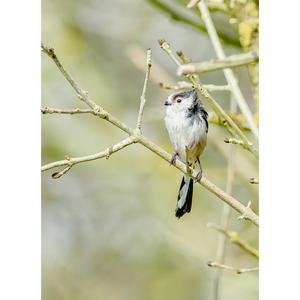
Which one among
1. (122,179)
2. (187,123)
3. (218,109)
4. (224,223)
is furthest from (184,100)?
(122,179)

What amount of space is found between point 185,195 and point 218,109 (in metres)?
0.33

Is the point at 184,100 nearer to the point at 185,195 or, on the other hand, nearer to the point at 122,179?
the point at 185,195

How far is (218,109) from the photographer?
1.67 m

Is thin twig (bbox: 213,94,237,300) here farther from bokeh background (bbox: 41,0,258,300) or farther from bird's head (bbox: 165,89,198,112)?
bird's head (bbox: 165,89,198,112)

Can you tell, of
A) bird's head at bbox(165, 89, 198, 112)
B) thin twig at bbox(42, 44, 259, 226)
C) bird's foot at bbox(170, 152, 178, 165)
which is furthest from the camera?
bird's head at bbox(165, 89, 198, 112)

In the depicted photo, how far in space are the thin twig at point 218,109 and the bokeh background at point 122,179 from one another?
7.2 inches

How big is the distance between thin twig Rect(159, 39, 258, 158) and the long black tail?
0.68ft

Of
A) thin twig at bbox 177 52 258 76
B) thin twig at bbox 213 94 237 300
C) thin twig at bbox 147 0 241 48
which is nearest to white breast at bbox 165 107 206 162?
thin twig at bbox 213 94 237 300

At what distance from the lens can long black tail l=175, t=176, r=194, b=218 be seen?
74.1 inches
